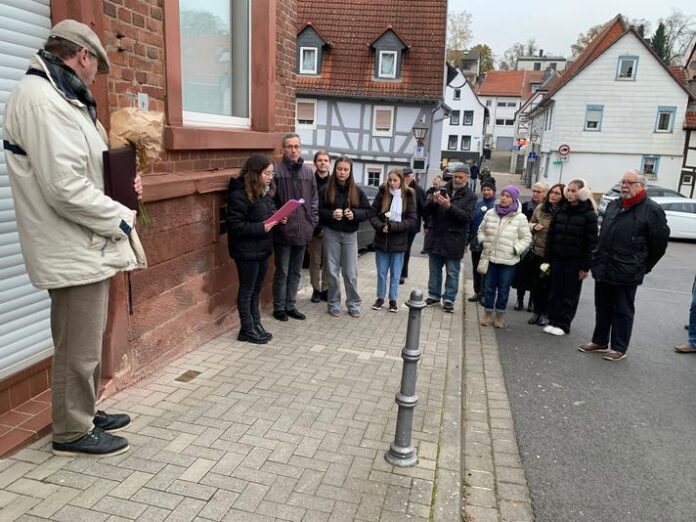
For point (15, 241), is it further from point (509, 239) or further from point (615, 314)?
point (615, 314)

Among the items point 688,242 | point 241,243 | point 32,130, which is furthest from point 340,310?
point 688,242

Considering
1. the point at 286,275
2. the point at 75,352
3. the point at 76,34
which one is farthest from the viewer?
the point at 286,275

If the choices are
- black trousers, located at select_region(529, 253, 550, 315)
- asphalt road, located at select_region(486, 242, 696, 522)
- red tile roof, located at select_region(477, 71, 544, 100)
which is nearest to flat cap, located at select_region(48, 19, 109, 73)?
asphalt road, located at select_region(486, 242, 696, 522)

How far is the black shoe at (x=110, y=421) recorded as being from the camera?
3.47m

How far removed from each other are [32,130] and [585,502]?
3724 mm

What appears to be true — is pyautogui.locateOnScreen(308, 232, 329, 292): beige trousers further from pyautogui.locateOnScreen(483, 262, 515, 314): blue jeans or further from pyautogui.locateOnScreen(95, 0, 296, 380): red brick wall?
pyautogui.locateOnScreen(483, 262, 515, 314): blue jeans

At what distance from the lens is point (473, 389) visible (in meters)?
5.11

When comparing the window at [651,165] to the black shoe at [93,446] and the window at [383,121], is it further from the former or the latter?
the black shoe at [93,446]

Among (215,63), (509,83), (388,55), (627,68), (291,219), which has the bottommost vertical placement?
(291,219)

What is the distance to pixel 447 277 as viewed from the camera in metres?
7.59

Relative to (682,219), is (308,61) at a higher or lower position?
higher

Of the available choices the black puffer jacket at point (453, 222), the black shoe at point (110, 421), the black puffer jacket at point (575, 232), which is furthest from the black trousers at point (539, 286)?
the black shoe at point (110, 421)

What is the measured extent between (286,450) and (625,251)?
4.23m

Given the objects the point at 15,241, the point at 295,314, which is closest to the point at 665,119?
the point at 295,314
